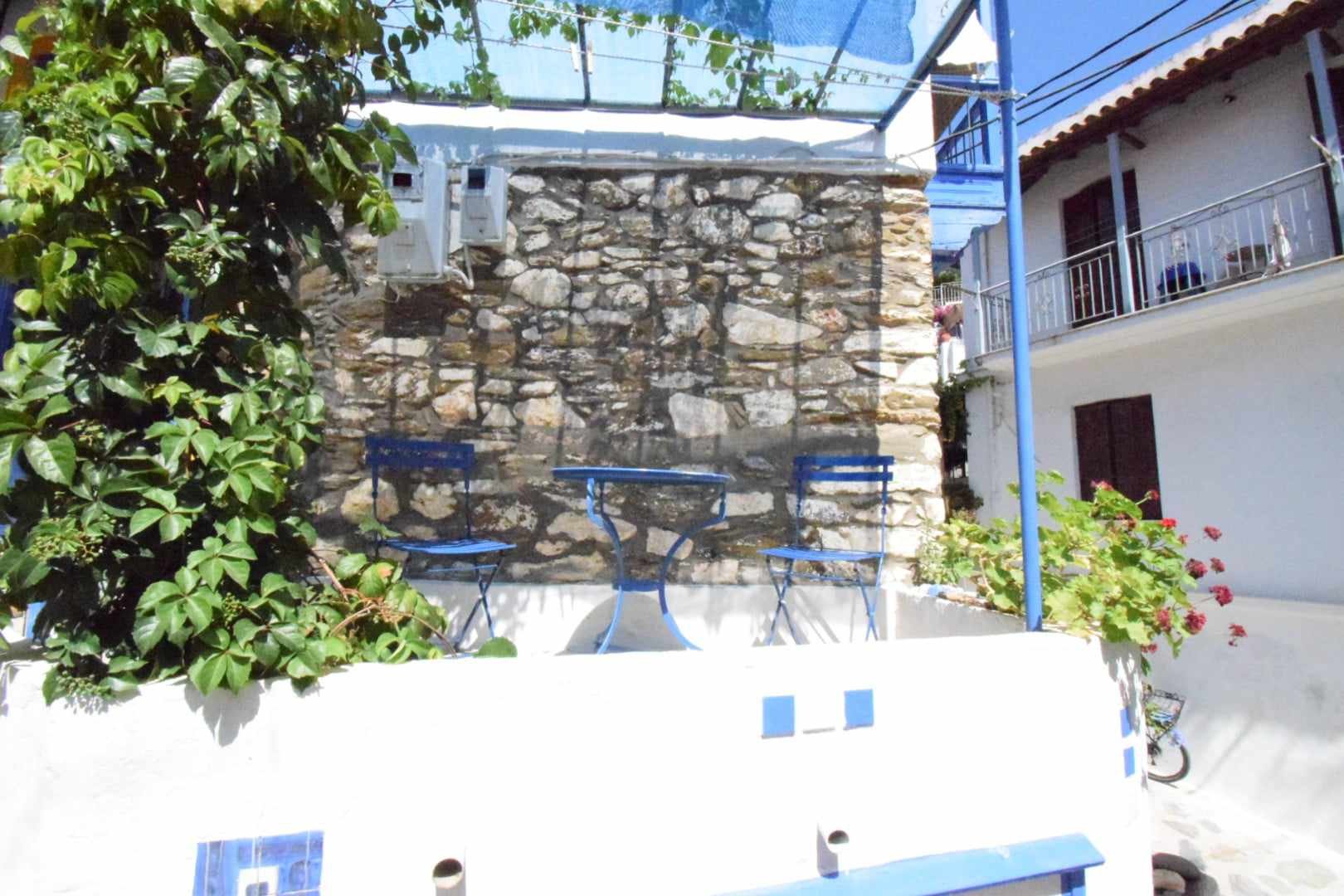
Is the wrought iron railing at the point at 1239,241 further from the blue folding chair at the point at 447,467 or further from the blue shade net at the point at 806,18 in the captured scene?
the blue folding chair at the point at 447,467

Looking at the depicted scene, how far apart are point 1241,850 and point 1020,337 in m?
3.48

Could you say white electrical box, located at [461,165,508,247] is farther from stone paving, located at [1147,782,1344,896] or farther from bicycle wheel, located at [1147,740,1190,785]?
bicycle wheel, located at [1147,740,1190,785]

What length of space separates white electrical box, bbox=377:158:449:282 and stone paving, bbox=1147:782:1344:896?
434 centimetres

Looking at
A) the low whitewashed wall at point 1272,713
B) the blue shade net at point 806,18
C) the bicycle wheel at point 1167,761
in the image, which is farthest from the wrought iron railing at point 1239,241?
the blue shade net at point 806,18

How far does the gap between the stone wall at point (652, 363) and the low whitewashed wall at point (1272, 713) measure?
325cm

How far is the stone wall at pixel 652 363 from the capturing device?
317 centimetres

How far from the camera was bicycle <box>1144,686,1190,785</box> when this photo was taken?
4801 mm

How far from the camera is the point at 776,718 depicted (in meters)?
1.58

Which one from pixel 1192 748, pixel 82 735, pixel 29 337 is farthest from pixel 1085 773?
pixel 1192 748

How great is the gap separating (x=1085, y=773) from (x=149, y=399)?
2383mm

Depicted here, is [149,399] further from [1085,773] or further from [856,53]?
[856,53]

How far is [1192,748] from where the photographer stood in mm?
4906

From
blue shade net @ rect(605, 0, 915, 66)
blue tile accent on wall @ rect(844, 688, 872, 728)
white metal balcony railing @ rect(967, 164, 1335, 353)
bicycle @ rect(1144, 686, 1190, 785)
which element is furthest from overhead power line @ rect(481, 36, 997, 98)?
bicycle @ rect(1144, 686, 1190, 785)

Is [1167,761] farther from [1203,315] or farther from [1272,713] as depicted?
[1203,315]
